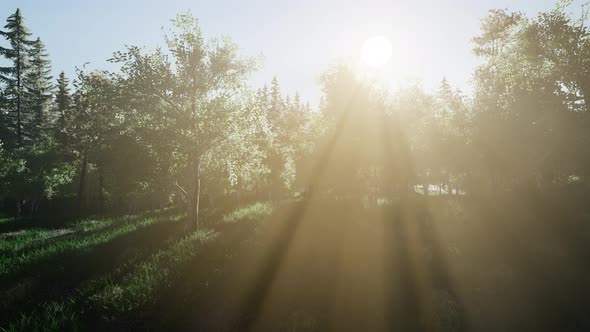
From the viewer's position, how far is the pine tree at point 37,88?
1646 inches

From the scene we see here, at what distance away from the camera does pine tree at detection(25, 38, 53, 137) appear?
41.8 metres

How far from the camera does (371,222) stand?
14008mm

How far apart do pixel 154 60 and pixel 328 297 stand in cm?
1280

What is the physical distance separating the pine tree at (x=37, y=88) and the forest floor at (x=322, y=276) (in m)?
37.9

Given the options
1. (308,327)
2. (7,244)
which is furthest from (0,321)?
(7,244)

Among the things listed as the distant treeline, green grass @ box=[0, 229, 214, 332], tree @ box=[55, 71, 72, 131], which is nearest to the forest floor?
green grass @ box=[0, 229, 214, 332]

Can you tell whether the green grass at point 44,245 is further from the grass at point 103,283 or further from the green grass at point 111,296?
the green grass at point 111,296

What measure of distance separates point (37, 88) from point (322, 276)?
178ft

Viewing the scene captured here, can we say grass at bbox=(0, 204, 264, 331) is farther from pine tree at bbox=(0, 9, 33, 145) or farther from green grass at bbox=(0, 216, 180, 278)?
pine tree at bbox=(0, 9, 33, 145)

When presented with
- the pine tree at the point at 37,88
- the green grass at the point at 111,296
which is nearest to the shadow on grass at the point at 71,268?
the green grass at the point at 111,296

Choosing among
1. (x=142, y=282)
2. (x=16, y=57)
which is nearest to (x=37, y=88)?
(x=16, y=57)

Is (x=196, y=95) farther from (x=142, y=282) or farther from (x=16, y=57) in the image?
(x=16, y=57)

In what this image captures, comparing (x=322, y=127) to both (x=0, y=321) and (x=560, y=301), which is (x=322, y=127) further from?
(x=0, y=321)

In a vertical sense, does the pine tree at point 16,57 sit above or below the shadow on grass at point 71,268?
above
